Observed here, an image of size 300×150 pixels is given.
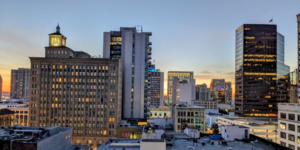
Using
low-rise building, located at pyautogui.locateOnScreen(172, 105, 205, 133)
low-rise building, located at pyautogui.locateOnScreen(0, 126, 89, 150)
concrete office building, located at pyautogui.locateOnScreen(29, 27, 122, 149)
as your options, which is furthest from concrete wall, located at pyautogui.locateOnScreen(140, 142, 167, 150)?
concrete office building, located at pyautogui.locateOnScreen(29, 27, 122, 149)

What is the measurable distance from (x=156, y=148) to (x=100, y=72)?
83568mm

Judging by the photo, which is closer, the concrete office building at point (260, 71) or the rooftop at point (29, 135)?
the rooftop at point (29, 135)

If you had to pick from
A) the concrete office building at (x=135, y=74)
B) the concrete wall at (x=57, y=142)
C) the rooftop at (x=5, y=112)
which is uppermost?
the concrete office building at (x=135, y=74)

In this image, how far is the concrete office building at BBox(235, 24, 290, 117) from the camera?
178 m

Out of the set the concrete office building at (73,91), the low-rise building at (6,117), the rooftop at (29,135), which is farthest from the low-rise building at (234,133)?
the low-rise building at (6,117)

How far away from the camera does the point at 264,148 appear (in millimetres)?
43969

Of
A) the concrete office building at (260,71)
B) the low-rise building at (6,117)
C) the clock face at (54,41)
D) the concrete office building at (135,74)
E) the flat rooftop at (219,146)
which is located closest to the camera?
the flat rooftop at (219,146)

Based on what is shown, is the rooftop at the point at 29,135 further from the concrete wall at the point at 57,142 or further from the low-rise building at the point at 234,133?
the low-rise building at the point at 234,133

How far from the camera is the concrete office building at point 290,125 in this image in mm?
A: 63094

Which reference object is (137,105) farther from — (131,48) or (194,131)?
(194,131)

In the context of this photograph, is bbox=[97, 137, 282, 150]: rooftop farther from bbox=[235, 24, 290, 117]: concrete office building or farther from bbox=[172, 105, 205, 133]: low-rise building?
bbox=[235, 24, 290, 117]: concrete office building

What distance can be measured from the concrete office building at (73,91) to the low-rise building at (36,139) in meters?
45.5

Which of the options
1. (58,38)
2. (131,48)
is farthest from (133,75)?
(58,38)

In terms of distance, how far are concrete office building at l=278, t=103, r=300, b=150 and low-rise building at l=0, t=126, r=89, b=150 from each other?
2758 inches
